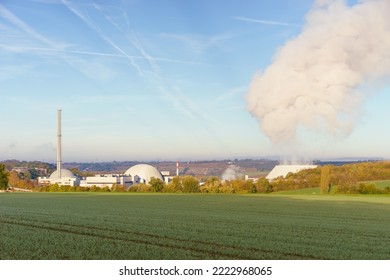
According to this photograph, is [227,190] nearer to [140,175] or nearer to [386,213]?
[386,213]

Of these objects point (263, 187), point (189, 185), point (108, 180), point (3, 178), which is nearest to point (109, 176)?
point (108, 180)

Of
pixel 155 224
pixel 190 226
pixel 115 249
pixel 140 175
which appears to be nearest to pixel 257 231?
pixel 190 226

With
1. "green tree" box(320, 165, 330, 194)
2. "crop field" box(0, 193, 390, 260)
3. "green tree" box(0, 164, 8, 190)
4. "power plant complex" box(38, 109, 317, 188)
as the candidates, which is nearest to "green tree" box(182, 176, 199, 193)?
"green tree" box(320, 165, 330, 194)

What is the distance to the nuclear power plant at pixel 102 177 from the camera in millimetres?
68244

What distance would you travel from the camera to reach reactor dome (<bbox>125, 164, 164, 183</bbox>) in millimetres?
82375

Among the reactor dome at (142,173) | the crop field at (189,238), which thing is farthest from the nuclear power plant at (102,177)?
the crop field at (189,238)

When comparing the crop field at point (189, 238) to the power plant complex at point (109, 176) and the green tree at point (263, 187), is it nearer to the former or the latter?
the green tree at point (263, 187)

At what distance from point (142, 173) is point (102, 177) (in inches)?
326

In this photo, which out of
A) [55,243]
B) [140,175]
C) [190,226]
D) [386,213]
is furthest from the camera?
[140,175]

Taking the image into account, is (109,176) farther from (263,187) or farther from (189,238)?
(189,238)

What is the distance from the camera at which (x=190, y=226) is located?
14.8m

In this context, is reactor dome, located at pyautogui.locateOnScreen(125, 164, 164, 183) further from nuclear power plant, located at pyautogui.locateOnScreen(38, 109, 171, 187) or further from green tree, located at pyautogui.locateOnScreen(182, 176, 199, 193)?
green tree, located at pyautogui.locateOnScreen(182, 176, 199, 193)

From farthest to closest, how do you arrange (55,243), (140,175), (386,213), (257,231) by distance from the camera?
(140,175)
(386,213)
(257,231)
(55,243)

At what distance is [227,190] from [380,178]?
1231cm
